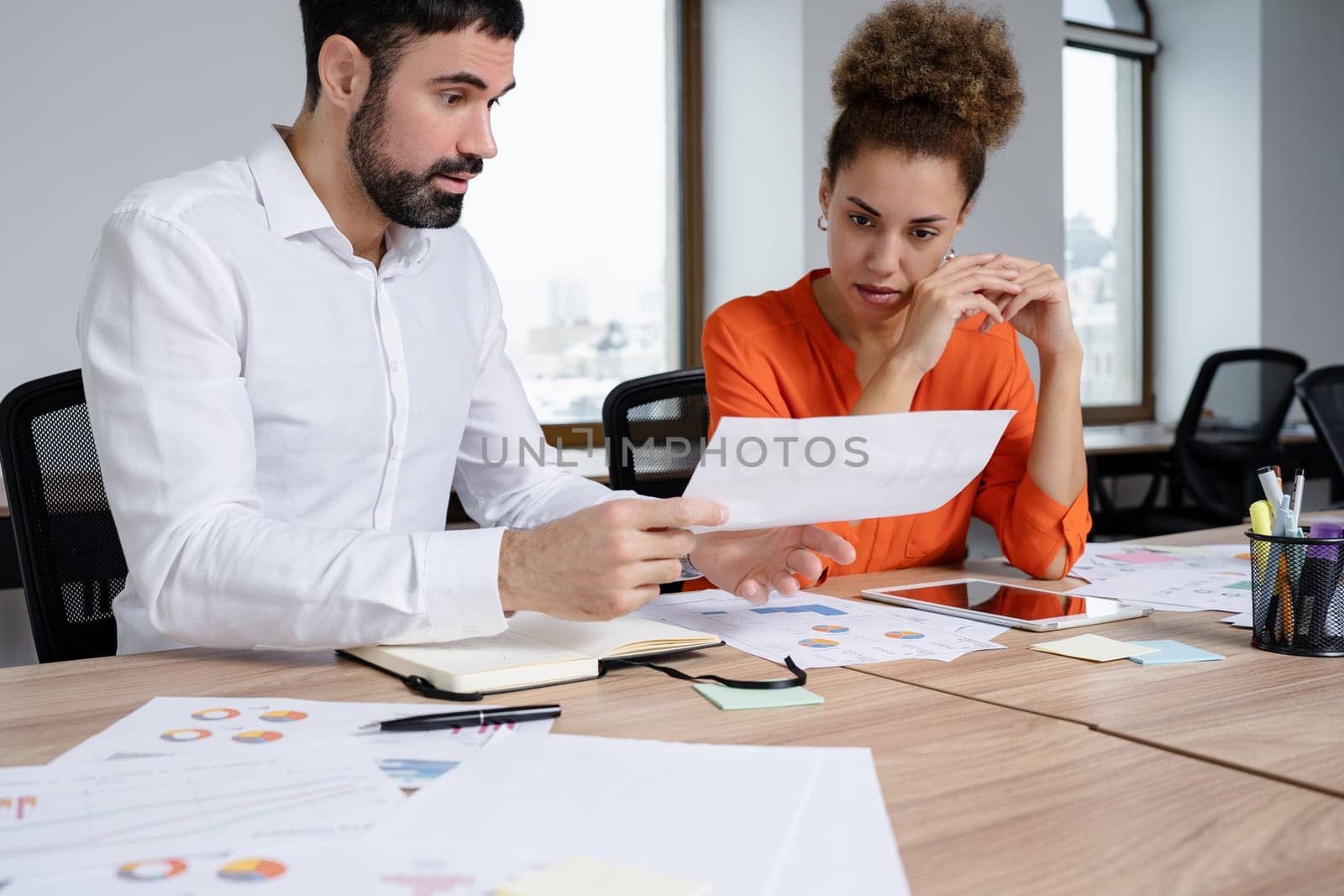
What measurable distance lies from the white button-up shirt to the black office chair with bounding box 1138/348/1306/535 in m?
3.12

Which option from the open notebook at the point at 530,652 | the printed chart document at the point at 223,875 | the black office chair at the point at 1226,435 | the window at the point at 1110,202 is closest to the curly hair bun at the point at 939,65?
the open notebook at the point at 530,652

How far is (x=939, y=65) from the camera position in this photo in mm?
1635

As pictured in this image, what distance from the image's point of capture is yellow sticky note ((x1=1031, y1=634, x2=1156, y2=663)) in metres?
1.06

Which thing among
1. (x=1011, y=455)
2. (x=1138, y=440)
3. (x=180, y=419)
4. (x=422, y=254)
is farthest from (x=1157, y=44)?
(x=180, y=419)

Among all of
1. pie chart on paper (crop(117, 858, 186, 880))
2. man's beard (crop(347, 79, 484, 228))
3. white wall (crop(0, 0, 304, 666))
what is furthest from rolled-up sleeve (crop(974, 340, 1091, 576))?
white wall (crop(0, 0, 304, 666))

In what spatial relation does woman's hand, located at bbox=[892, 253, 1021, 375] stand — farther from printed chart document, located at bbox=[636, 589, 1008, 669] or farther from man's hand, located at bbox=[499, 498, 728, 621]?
man's hand, located at bbox=[499, 498, 728, 621]

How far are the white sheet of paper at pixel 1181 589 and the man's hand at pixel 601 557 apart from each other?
2.05 feet

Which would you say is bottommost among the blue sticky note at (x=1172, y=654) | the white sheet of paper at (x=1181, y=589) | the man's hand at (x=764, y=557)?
the blue sticky note at (x=1172, y=654)

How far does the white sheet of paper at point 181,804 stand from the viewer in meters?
0.62

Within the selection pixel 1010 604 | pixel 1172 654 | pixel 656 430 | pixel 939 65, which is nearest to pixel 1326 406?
pixel 939 65

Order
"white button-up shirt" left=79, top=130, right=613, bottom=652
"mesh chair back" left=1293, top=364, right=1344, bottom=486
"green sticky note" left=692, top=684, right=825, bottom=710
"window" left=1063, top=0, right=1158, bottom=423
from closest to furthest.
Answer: "green sticky note" left=692, top=684, right=825, bottom=710, "white button-up shirt" left=79, top=130, right=613, bottom=652, "mesh chair back" left=1293, top=364, right=1344, bottom=486, "window" left=1063, top=0, right=1158, bottom=423

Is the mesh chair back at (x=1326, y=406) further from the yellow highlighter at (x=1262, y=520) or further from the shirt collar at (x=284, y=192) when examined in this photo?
the shirt collar at (x=284, y=192)

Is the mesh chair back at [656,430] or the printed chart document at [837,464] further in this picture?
the mesh chair back at [656,430]

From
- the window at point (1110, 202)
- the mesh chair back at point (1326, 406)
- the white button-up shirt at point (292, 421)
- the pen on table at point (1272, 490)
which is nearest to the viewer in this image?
the white button-up shirt at point (292, 421)
